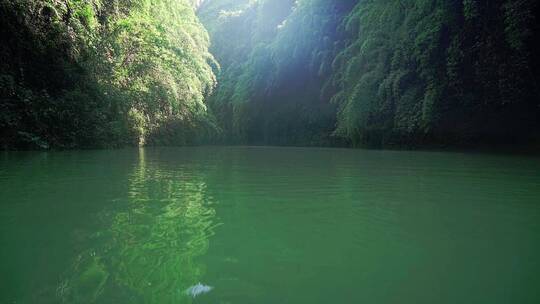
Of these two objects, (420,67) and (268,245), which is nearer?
(268,245)

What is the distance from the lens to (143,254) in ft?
4.87

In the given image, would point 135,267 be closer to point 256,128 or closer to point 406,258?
point 406,258

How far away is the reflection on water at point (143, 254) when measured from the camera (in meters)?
1.17

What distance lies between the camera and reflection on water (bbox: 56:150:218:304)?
117cm

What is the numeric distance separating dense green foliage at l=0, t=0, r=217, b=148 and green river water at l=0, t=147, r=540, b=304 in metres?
6.84

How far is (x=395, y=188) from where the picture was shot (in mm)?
3279

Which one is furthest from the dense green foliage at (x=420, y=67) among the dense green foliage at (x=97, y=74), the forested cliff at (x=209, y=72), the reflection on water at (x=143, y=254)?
the reflection on water at (x=143, y=254)

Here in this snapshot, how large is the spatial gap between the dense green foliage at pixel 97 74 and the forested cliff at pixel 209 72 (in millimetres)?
29

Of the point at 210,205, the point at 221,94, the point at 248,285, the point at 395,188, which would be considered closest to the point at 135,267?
the point at 248,285

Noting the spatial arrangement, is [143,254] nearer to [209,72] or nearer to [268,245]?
[268,245]

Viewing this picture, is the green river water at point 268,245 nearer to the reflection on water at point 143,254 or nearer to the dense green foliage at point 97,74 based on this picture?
the reflection on water at point 143,254

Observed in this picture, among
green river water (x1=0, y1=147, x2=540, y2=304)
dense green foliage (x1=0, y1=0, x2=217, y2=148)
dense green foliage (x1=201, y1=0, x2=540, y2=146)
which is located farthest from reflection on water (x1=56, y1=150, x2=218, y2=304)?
dense green foliage (x1=0, y1=0, x2=217, y2=148)

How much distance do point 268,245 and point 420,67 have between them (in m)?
9.00

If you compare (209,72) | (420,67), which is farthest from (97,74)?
(420,67)
